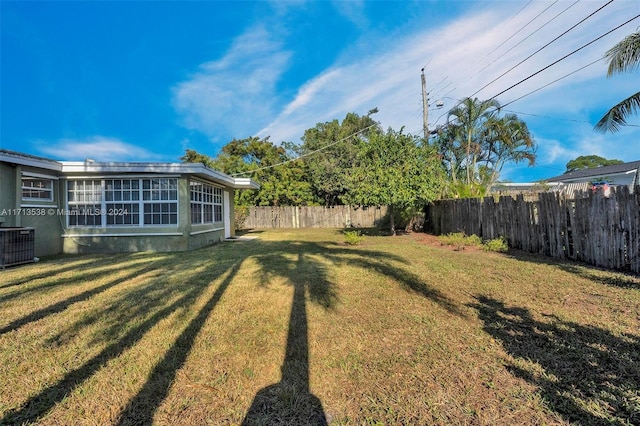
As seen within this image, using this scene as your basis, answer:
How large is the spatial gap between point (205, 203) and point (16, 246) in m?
6.03

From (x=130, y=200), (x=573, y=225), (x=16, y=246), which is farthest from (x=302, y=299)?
(x=130, y=200)

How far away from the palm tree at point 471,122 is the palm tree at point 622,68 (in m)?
8.14

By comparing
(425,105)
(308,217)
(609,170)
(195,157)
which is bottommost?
(308,217)

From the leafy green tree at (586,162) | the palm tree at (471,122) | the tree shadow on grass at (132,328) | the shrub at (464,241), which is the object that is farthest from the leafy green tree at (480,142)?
the leafy green tree at (586,162)

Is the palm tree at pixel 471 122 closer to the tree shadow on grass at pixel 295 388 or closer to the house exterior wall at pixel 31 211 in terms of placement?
the tree shadow on grass at pixel 295 388

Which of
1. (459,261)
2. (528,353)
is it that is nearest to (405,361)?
(528,353)

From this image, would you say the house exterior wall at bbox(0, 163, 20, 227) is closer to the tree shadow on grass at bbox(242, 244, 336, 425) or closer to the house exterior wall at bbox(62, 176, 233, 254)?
the house exterior wall at bbox(62, 176, 233, 254)

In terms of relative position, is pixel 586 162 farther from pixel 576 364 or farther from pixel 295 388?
pixel 295 388

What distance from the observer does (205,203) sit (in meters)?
13.2

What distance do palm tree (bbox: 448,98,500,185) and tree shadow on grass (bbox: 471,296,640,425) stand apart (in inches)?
572

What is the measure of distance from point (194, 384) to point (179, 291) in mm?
3149

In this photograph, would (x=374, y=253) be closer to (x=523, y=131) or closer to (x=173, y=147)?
(x=523, y=131)

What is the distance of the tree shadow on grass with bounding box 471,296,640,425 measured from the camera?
→ 2.27 meters

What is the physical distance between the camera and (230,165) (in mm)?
26391
